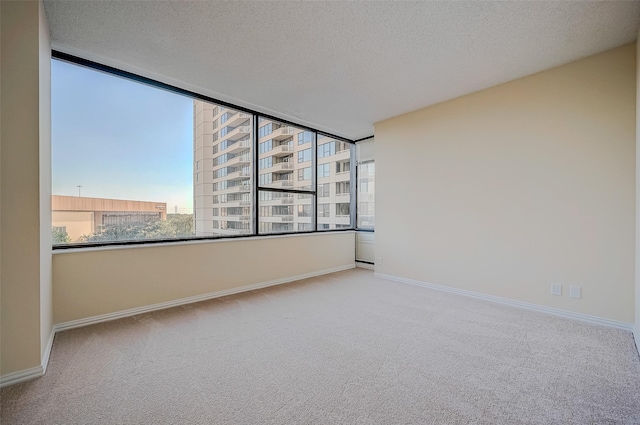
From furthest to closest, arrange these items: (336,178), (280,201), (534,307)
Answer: (336,178)
(280,201)
(534,307)

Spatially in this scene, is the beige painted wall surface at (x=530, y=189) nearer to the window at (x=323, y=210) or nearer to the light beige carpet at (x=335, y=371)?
the light beige carpet at (x=335, y=371)

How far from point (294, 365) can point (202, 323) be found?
3.95 ft

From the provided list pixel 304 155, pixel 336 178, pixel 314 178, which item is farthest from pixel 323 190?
pixel 304 155

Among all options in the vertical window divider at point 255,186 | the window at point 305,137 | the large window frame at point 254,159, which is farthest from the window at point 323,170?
the vertical window divider at point 255,186

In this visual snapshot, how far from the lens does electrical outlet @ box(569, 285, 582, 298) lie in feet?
9.21

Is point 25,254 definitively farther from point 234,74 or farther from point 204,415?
point 234,74

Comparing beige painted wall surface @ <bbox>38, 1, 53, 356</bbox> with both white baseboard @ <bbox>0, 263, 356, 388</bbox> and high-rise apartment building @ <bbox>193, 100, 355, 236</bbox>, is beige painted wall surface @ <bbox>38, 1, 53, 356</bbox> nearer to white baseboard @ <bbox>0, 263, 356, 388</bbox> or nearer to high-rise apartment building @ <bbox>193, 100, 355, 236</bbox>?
white baseboard @ <bbox>0, 263, 356, 388</bbox>

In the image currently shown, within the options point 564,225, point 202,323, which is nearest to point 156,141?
point 202,323

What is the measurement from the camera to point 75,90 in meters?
2.70

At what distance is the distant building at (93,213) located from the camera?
2.63 meters

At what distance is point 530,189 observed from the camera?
3102mm

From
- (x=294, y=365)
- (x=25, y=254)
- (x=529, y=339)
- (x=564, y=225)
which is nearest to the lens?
(x=25, y=254)

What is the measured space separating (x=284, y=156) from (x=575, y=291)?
3.97 metres

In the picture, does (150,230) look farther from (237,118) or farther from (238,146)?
(237,118)
